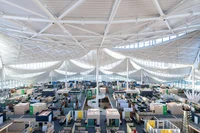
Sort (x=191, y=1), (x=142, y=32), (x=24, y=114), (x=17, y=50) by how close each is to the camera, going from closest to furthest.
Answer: (x=191, y=1) → (x=142, y=32) → (x=24, y=114) → (x=17, y=50)

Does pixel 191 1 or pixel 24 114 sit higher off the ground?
pixel 191 1

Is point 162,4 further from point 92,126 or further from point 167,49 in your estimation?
point 167,49

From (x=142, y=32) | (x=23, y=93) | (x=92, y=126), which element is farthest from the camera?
(x=23, y=93)

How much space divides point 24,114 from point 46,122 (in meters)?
8.72

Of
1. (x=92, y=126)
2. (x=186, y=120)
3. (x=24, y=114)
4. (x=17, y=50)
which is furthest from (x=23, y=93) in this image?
(x=186, y=120)

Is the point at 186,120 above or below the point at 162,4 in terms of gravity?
below

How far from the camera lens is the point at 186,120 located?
21.9m

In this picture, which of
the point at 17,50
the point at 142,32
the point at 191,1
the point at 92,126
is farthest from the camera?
the point at 17,50

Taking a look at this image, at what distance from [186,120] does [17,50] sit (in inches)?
1271

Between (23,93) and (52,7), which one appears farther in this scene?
(23,93)

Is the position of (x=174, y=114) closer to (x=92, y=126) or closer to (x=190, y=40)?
(x=190, y=40)

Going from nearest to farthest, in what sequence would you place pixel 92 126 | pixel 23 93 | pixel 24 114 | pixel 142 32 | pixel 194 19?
pixel 194 19, pixel 142 32, pixel 92 126, pixel 24 114, pixel 23 93

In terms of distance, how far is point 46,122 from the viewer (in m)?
22.8

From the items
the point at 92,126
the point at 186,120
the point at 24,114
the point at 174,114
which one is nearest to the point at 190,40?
the point at 174,114
